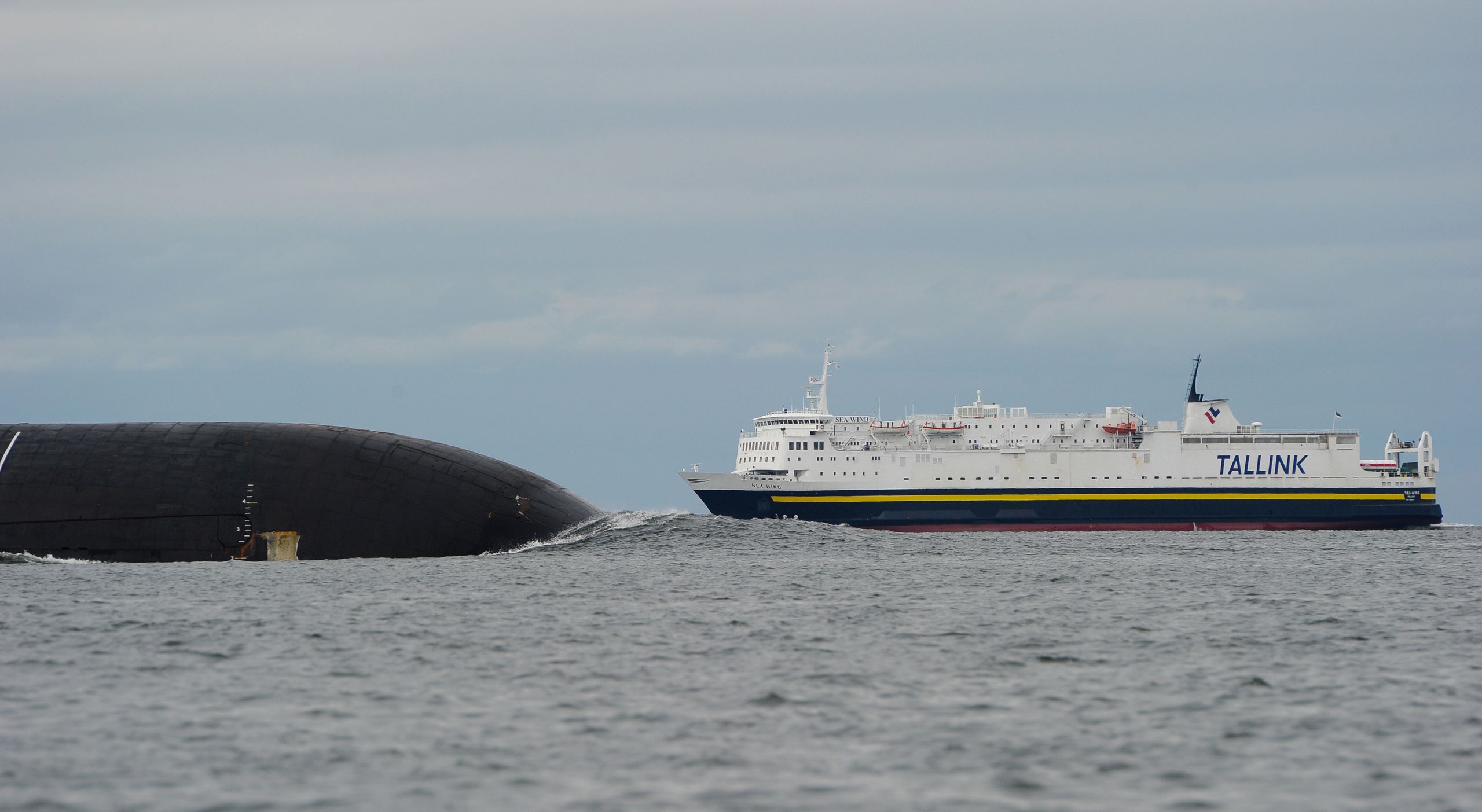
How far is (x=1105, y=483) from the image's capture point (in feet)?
229

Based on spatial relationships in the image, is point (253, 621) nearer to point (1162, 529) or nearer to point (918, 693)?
point (918, 693)

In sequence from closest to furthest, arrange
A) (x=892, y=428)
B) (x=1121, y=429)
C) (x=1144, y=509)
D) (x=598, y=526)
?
(x=598, y=526)
(x=1144, y=509)
(x=1121, y=429)
(x=892, y=428)

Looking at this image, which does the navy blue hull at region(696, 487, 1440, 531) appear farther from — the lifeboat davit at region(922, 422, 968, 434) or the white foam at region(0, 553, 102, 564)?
the white foam at region(0, 553, 102, 564)

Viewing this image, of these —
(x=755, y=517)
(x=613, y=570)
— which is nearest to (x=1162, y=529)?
(x=755, y=517)

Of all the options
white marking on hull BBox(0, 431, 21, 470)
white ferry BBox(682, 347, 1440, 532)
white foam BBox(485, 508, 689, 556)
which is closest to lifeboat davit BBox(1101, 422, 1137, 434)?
white ferry BBox(682, 347, 1440, 532)

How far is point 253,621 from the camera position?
23406mm

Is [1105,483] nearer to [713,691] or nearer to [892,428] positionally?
[892,428]

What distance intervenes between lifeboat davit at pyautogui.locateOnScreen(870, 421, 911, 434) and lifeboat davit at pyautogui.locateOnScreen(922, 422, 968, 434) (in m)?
0.97

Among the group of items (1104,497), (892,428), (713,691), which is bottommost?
(713,691)

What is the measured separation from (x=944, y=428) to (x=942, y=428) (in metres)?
0.09

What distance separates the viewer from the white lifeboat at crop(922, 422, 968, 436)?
72312mm

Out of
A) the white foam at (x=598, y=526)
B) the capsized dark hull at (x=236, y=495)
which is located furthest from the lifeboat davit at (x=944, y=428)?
the capsized dark hull at (x=236, y=495)

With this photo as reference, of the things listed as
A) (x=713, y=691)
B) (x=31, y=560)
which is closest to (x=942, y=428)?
(x=31, y=560)

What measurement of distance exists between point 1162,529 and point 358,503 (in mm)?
48688
